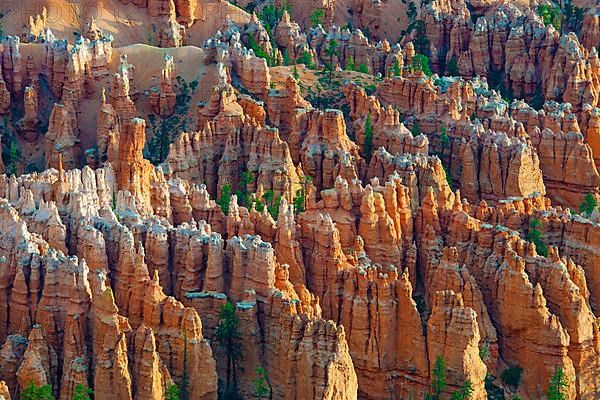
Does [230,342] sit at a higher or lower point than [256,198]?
lower

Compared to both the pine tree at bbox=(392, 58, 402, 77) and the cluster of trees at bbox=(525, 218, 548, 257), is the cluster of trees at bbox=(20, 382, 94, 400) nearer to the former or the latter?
the cluster of trees at bbox=(525, 218, 548, 257)

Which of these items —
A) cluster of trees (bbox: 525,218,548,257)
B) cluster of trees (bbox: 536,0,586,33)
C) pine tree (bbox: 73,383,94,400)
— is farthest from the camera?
cluster of trees (bbox: 536,0,586,33)

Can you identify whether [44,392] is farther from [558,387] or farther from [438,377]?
[558,387]

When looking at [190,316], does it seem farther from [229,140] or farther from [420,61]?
[420,61]

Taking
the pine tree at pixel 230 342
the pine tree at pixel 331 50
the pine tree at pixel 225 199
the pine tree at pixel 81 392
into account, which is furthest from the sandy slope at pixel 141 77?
the pine tree at pixel 81 392

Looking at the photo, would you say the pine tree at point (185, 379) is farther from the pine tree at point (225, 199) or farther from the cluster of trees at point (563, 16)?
the cluster of trees at point (563, 16)

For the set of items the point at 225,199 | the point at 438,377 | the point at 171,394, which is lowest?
the point at 171,394

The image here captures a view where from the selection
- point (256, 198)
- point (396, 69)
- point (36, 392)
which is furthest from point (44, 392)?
point (396, 69)

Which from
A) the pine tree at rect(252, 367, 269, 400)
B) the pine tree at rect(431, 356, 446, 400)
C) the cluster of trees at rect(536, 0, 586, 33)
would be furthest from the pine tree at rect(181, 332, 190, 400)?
the cluster of trees at rect(536, 0, 586, 33)
